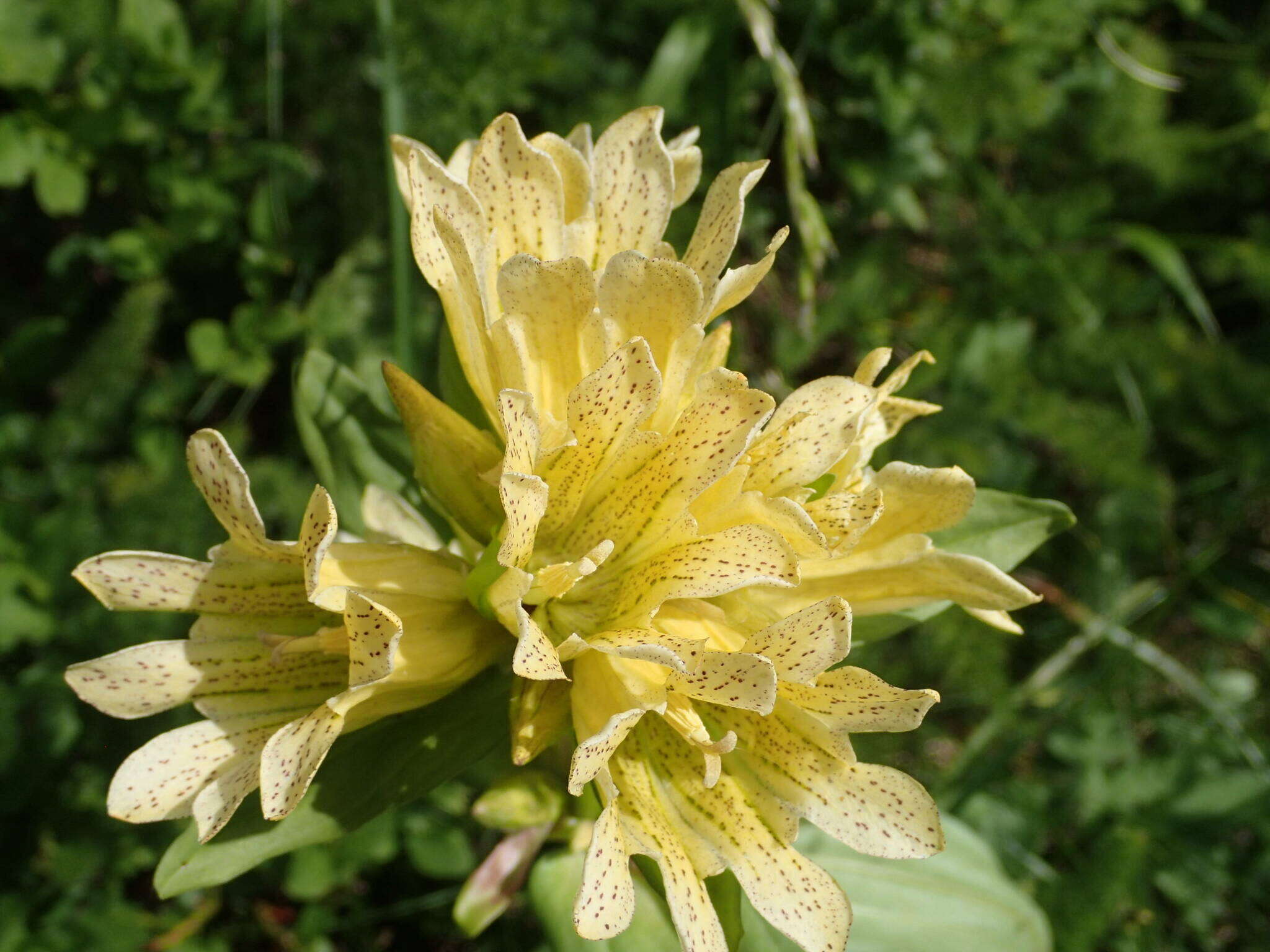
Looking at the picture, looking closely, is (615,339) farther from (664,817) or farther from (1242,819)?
(1242,819)

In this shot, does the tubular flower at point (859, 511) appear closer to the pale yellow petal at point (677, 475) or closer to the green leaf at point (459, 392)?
the pale yellow petal at point (677, 475)

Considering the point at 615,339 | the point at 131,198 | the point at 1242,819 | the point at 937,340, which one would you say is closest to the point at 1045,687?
the point at 1242,819

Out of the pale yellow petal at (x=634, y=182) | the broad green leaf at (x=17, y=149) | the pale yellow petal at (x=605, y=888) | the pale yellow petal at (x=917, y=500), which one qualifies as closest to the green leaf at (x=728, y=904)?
the pale yellow petal at (x=605, y=888)

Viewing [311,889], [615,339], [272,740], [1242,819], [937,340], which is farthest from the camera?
[937,340]

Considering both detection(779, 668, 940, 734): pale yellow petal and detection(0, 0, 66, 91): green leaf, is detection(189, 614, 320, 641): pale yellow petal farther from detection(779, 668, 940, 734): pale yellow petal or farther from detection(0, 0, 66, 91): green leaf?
detection(0, 0, 66, 91): green leaf

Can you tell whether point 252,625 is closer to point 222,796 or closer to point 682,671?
point 222,796

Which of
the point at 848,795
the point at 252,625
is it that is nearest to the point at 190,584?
the point at 252,625
